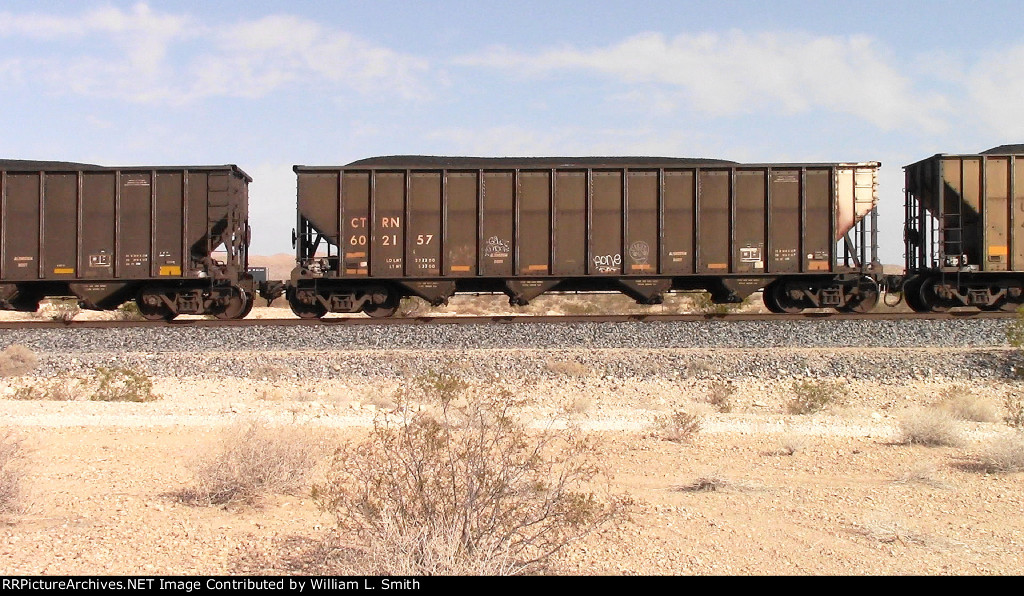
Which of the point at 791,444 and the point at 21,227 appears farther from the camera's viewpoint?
the point at 21,227

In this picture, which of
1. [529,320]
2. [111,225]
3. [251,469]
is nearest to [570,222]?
[529,320]

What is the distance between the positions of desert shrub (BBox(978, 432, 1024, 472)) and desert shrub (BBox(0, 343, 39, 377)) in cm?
1309

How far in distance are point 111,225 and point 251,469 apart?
525 inches

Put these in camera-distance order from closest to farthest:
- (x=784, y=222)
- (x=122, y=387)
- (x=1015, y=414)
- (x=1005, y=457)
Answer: (x=1005, y=457), (x=1015, y=414), (x=122, y=387), (x=784, y=222)

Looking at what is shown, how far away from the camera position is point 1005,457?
7.48 metres

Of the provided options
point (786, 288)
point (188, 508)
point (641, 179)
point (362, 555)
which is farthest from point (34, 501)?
point (786, 288)

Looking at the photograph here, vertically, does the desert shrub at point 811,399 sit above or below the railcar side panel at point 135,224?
below

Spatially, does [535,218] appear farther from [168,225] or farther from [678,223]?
[168,225]

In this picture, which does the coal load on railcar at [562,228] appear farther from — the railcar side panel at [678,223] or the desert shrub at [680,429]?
the desert shrub at [680,429]

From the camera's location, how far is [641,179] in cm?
1811

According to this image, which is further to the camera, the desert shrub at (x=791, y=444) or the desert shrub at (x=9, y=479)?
the desert shrub at (x=791, y=444)

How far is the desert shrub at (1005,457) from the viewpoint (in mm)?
7445

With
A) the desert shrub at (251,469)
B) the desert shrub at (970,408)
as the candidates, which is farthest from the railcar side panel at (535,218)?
the desert shrub at (251,469)

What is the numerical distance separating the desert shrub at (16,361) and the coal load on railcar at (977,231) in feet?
57.3
